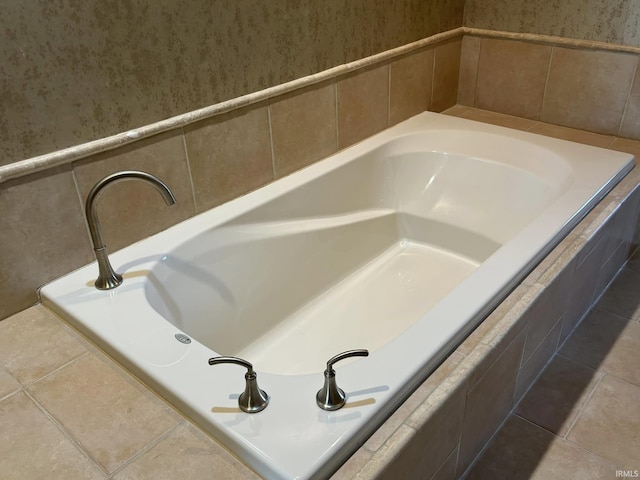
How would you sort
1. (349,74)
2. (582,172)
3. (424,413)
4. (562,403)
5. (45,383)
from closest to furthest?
(424,413) → (45,383) → (562,403) → (582,172) → (349,74)

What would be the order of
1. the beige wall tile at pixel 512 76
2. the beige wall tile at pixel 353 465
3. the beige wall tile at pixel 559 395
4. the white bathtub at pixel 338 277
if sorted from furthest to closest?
1. the beige wall tile at pixel 512 76
2. the beige wall tile at pixel 559 395
3. the white bathtub at pixel 338 277
4. the beige wall tile at pixel 353 465

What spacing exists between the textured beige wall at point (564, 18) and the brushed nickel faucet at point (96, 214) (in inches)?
68.6

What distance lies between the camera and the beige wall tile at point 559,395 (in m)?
1.59

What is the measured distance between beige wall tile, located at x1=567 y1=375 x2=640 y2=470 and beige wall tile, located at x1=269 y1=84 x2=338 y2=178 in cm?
113

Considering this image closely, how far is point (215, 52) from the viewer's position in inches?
60.7

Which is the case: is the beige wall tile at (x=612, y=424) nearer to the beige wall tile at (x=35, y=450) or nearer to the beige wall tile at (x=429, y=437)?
the beige wall tile at (x=429, y=437)

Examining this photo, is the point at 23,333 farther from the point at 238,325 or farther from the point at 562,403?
the point at 562,403

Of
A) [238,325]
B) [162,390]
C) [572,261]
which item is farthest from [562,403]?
[162,390]

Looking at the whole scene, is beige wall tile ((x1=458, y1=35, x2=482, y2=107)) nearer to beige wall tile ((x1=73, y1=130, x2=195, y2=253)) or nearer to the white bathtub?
the white bathtub

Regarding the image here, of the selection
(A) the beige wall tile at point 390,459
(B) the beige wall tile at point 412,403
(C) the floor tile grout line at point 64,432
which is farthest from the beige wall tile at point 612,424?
(C) the floor tile grout line at point 64,432

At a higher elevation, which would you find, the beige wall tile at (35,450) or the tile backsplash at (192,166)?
the tile backsplash at (192,166)

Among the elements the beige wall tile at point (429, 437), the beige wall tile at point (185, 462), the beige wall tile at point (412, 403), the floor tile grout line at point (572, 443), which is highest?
the beige wall tile at point (185, 462)

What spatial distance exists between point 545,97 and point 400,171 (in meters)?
0.73

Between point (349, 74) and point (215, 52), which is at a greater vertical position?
point (215, 52)
